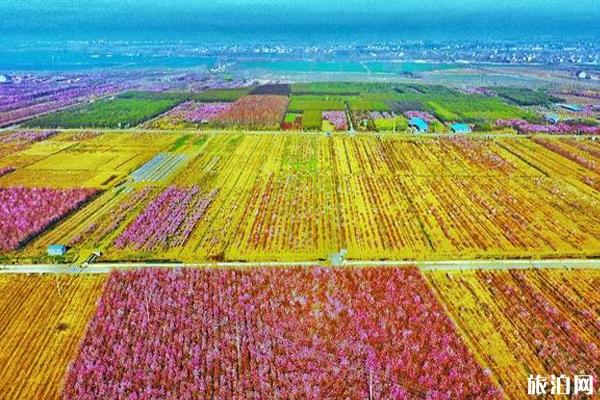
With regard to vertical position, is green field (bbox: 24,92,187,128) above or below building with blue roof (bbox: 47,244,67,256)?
below

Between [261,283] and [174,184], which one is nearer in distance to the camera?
[261,283]

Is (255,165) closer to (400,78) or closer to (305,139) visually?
(305,139)

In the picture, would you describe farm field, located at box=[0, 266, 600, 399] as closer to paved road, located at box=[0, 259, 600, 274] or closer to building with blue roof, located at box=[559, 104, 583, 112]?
paved road, located at box=[0, 259, 600, 274]

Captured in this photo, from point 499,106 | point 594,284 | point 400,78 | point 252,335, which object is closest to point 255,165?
point 252,335

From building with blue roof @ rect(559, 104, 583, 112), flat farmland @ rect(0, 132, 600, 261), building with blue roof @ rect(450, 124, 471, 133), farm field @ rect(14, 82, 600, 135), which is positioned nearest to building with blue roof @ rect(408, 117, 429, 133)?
farm field @ rect(14, 82, 600, 135)

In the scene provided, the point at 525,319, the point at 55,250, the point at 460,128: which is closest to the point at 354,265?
the point at 525,319

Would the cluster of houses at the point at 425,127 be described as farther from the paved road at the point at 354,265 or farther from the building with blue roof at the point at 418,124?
the paved road at the point at 354,265

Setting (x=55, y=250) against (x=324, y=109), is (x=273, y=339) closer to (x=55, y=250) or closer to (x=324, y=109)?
(x=55, y=250)
